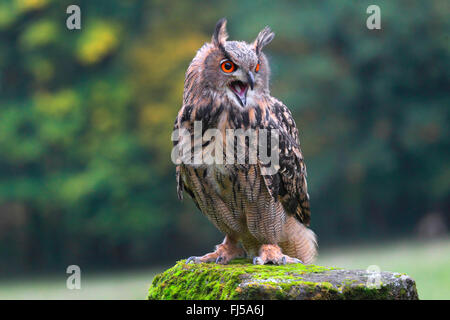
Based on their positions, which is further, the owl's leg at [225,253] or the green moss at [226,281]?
the owl's leg at [225,253]

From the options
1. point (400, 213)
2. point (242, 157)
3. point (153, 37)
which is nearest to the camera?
point (242, 157)

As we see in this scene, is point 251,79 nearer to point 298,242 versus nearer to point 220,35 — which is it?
point 220,35

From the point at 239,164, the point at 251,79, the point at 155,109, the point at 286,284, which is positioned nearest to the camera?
the point at 286,284

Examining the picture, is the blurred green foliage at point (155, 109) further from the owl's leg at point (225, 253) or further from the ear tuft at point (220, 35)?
the ear tuft at point (220, 35)

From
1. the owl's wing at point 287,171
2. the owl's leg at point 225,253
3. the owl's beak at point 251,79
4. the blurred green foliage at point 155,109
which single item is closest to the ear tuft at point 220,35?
the owl's beak at point 251,79

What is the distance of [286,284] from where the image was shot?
3.45m

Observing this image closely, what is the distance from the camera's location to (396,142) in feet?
59.1

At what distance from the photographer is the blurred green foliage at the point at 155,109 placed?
16.2m

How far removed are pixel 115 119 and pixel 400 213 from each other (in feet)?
31.4

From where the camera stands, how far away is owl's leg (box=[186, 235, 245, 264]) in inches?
175

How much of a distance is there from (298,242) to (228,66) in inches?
65.6

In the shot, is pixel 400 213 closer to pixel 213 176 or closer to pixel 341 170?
pixel 341 170

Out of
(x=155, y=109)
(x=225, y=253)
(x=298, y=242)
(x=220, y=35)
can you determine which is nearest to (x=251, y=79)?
(x=220, y=35)
